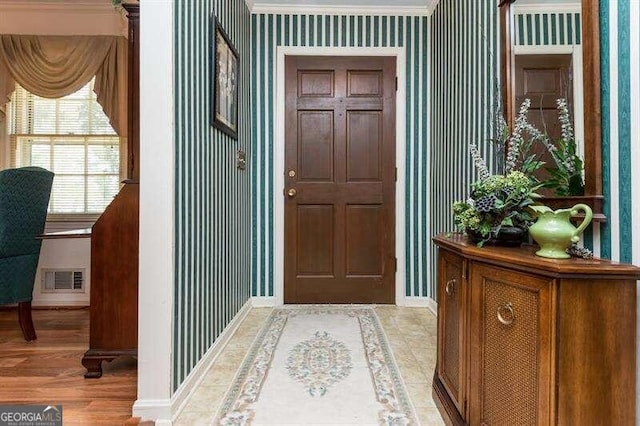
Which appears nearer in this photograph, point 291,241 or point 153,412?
point 153,412

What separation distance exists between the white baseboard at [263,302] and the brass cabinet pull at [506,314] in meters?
2.40

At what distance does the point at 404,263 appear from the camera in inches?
133

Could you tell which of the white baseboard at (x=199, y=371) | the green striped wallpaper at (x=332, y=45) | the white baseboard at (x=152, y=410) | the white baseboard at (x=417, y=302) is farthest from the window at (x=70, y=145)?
the white baseboard at (x=417, y=302)

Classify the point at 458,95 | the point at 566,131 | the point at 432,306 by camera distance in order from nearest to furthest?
the point at 566,131 < the point at 458,95 < the point at 432,306

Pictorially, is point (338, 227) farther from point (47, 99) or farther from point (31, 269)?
point (47, 99)

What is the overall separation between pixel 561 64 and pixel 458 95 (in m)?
1.26

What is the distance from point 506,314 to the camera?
1.17 metres

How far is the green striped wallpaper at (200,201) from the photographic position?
167cm

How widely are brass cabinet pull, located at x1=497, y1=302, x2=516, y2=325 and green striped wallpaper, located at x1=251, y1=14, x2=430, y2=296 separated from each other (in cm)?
220

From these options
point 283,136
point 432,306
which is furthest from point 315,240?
point 432,306

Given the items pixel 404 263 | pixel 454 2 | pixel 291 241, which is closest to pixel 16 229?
pixel 291 241

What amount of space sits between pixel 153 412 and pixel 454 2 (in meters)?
3.08

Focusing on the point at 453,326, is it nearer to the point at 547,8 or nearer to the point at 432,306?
the point at 547,8

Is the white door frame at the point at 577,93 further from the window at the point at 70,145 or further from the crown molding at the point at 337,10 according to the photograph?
the window at the point at 70,145
